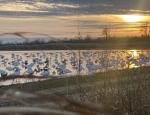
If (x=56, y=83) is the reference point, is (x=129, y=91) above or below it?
above

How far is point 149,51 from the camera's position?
26.6ft

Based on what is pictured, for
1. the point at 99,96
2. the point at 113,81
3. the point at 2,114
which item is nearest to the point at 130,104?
the point at 99,96

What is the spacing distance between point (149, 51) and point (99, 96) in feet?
9.85

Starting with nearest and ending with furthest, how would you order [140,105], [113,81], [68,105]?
[68,105]
[140,105]
[113,81]

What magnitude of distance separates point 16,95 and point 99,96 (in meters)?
4.80

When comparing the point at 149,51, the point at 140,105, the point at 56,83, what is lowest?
the point at 56,83

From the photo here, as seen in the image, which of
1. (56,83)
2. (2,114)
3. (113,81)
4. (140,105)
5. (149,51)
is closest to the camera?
(2,114)

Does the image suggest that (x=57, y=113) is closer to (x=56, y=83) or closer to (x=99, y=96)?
(x=99, y=96)

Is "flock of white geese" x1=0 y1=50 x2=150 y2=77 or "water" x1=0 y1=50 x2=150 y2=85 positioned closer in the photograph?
"water" x1=0 y1=50 x2=150 y2=85

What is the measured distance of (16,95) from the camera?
30.9 inches

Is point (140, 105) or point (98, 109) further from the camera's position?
point (140, 105)

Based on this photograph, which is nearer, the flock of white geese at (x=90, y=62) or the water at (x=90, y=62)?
the water at (x=90, y=62)

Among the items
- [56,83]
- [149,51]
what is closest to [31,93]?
[149,51]

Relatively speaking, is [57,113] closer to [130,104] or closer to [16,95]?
[16,95]
